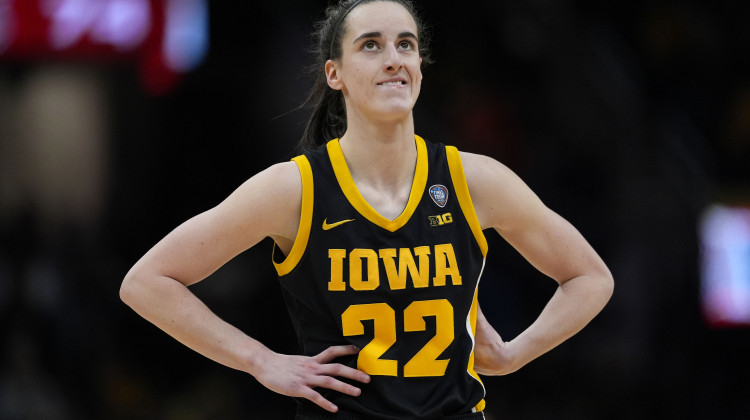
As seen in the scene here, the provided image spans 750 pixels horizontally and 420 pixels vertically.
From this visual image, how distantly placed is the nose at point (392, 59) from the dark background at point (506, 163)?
184 inches

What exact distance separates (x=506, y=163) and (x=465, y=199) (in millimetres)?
5930

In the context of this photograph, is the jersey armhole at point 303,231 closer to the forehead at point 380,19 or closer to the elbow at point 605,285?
the forehead at point 380,19

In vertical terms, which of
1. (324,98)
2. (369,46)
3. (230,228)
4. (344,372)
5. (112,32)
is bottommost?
(344,372)

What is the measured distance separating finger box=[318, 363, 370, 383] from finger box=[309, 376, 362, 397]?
0.02 metres

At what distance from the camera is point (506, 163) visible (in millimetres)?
9281

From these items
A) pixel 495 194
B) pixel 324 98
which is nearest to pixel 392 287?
A: pixel 495 194

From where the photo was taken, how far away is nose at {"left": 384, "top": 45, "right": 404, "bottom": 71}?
3.36m

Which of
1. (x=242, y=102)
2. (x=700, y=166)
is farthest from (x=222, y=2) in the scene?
(x=700, y=166)

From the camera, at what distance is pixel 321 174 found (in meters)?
3.40

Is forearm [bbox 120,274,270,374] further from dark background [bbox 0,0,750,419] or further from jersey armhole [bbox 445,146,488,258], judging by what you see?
dark background [bbox 0,0,750,419]

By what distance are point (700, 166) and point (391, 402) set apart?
646 cm

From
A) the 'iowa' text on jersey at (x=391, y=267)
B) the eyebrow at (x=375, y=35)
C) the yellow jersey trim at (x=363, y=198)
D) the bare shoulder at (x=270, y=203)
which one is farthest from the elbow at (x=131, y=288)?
the eyebrow at (x=375, y=35)

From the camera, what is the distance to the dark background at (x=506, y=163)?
26.3 feet

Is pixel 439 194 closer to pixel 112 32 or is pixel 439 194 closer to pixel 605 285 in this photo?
pixel 605 285
